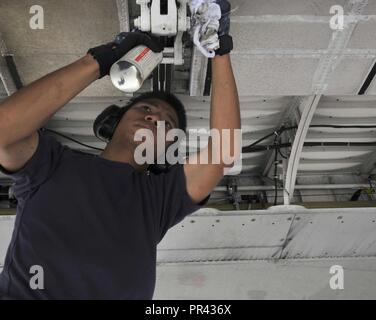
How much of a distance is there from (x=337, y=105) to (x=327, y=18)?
85cm

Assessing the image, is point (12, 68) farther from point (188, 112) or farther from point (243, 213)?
point (243, 213)

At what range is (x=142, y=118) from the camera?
1483 mm

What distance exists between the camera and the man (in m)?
1.01

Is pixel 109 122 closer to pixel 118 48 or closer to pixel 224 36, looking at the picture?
pixel 118 48

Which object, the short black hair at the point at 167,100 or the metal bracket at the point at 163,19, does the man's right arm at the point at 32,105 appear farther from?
the short black hair at the point at 167,100

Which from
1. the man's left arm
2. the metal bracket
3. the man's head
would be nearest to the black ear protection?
the man's head

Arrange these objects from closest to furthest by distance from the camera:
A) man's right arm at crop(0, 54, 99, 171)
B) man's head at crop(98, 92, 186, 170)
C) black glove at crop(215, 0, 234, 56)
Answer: man's right arm at crop(0, 54, 99, 171) → black glove at crop(215, 0, 234, 56) → man's head at crop(98, 92, 186, 170)

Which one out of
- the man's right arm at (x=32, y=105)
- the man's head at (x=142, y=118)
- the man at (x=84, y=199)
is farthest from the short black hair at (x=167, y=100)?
the man's right arm at (x=32, y=105)

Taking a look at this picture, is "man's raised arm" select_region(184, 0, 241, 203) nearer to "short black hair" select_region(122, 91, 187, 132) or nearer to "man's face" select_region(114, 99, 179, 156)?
"man's face" select_region(114, 99, 179, 156)

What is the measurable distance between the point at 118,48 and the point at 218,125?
385 millimetres

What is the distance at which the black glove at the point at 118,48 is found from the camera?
110 cm

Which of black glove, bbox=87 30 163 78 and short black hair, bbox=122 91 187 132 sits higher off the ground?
short black hair, bbox=122 91 187 132

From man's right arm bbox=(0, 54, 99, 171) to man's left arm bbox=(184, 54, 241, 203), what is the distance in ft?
1.28

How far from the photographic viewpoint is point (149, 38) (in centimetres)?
121
